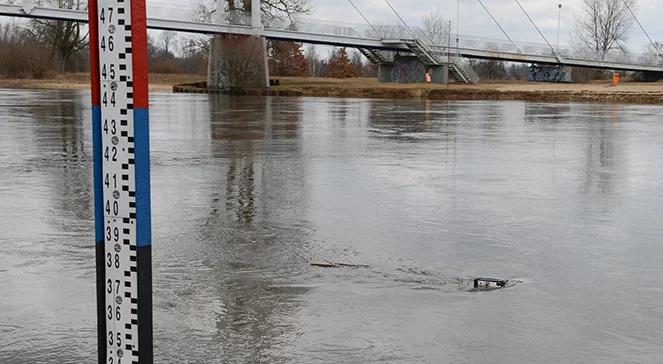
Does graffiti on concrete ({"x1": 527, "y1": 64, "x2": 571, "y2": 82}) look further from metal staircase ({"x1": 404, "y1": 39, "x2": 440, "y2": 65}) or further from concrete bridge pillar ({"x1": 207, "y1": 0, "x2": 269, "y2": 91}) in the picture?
concrete bridge pillar ({"x1": 207, "y1": 0, "x2": 269, "y2": 91})

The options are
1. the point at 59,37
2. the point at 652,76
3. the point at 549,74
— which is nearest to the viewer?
the point at 549,74

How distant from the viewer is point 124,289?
3238 mm

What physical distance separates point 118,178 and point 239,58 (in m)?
62.1

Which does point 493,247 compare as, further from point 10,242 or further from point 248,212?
point 10,242

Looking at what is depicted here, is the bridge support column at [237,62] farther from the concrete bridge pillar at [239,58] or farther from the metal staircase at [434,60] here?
the metal staircase at [434,60]

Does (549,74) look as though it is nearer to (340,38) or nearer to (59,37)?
(340,38)

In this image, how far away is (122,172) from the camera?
3.08m

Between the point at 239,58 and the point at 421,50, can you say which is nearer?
the point at 239,58

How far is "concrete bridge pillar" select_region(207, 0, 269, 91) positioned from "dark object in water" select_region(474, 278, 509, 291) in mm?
56214

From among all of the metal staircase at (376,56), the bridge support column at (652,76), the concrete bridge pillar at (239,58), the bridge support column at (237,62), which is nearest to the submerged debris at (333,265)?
the bridge support column at (237,62)

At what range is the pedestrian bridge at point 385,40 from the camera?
63.5 metres

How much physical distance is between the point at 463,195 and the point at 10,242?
5.77 meters

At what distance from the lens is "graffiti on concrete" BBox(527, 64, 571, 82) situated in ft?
268

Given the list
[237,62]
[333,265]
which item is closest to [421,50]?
[237,62]
